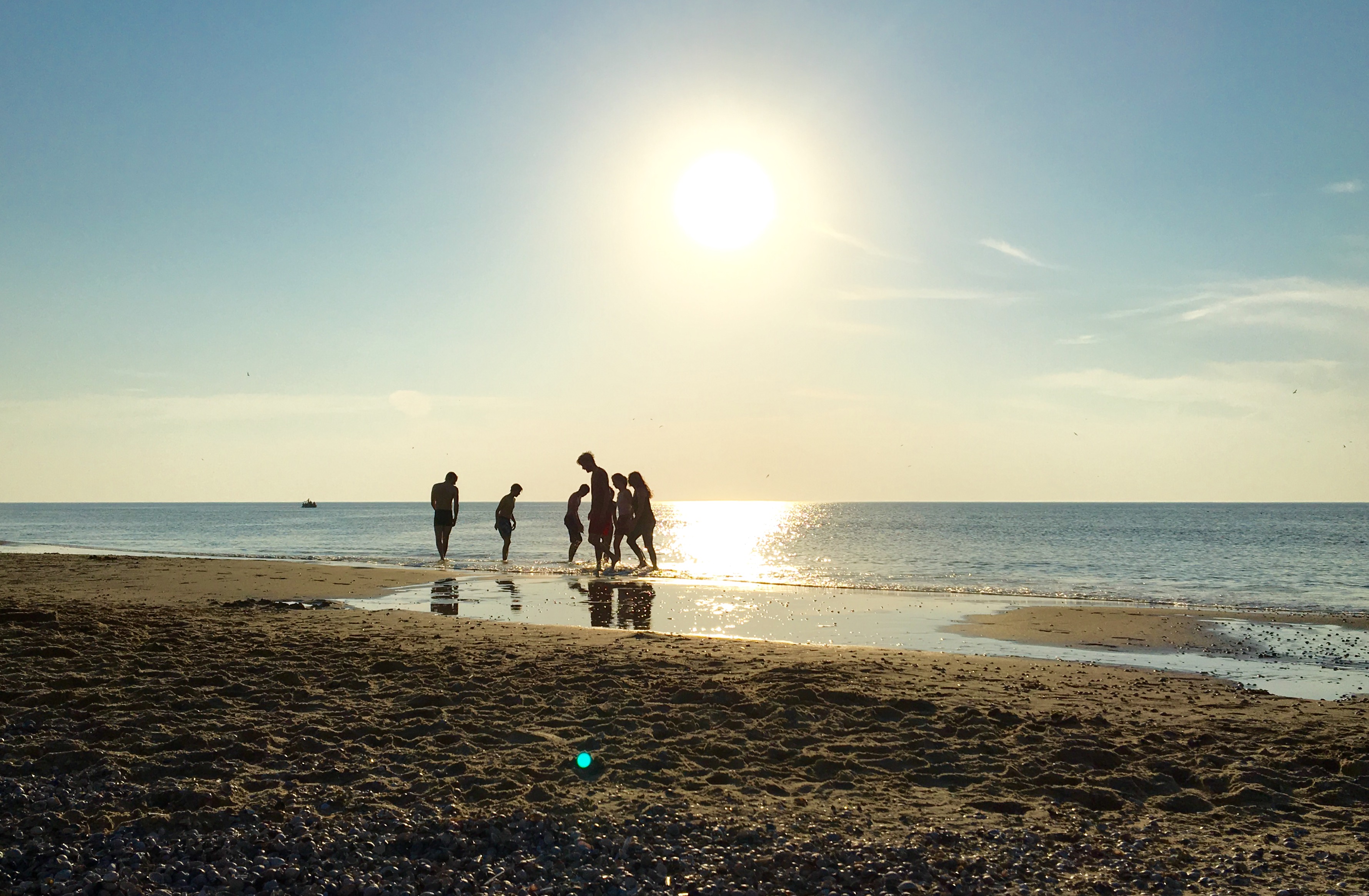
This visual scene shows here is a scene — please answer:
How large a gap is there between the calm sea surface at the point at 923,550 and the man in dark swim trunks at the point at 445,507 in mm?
1034

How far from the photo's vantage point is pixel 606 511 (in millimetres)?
19531

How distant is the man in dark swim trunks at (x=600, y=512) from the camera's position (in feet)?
61.7

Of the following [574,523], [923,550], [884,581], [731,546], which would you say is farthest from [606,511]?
[731,546]

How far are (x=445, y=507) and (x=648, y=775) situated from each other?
1752 cm

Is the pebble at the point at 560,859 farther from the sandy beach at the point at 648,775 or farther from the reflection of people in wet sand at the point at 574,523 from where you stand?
the reflection of people in wet sand at the point at 574,523

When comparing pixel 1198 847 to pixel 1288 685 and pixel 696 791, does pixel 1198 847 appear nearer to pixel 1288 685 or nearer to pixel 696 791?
pixel 696 791

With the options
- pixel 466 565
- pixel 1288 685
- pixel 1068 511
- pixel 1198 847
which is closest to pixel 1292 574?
pixel 1288 685

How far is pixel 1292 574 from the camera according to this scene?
26625mm

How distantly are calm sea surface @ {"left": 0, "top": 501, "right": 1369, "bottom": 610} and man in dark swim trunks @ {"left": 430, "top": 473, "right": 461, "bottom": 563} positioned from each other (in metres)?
1.03

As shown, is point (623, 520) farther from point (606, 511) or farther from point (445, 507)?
point (445, 507)

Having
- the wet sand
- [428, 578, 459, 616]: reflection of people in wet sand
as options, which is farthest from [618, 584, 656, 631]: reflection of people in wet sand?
the wet sand

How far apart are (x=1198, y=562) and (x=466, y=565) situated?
28.1 meters

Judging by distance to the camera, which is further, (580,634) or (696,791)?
(580,634)

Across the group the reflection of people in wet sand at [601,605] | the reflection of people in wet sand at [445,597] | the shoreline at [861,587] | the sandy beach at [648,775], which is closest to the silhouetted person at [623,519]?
the shoreline at [861,587]
